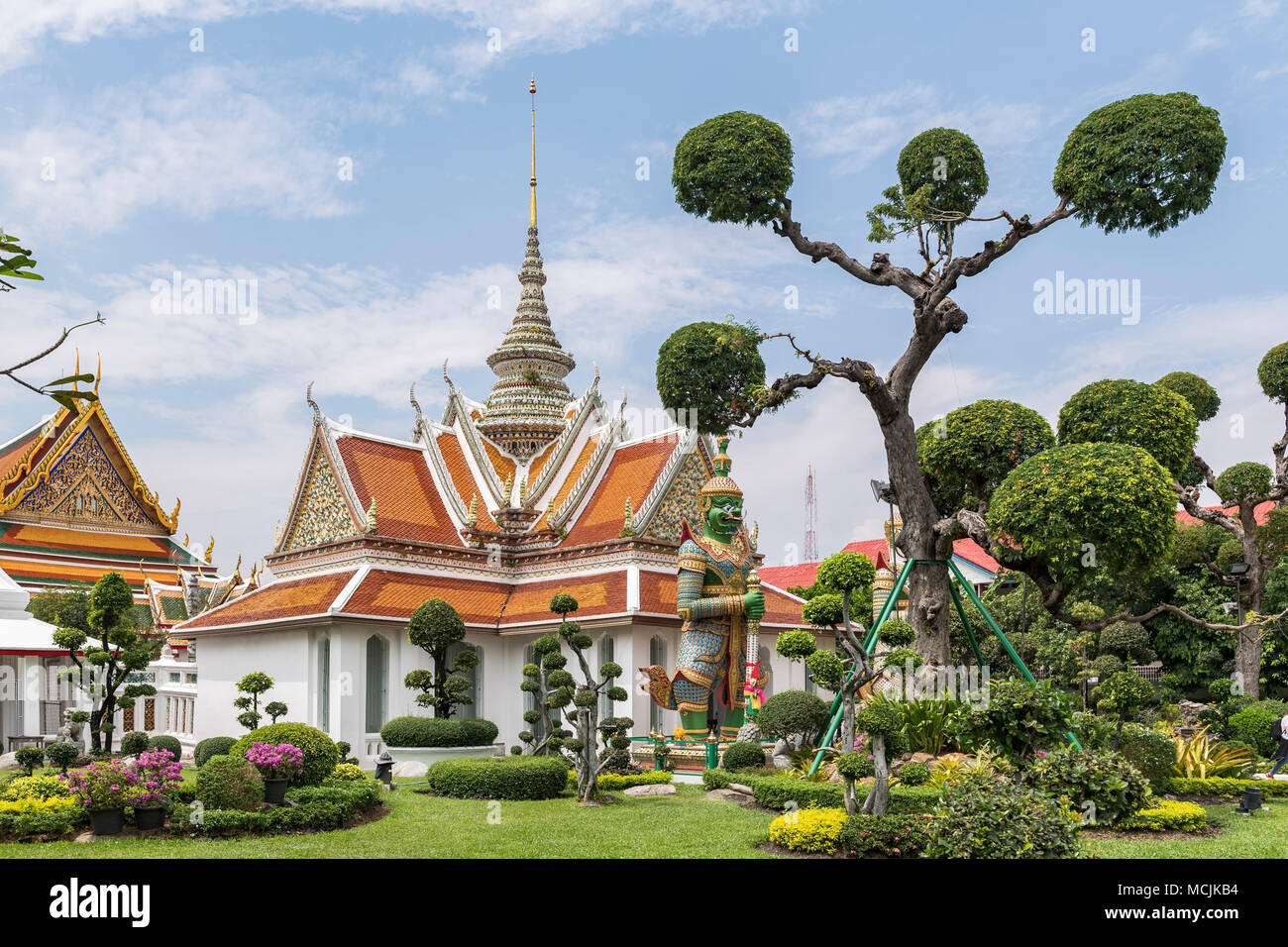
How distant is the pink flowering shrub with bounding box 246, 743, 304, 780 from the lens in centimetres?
1242

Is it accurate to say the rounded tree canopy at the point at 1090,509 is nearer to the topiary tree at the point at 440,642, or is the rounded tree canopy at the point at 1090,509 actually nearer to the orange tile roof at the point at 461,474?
the topiary tree at the point at 440,642

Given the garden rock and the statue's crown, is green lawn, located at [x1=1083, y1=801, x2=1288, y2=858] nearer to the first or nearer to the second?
the garden rock

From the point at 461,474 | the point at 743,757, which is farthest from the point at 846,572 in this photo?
the point at 461,474

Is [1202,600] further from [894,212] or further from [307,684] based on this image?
[307,684]

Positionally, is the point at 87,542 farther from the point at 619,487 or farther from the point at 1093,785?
the point at 1093,785

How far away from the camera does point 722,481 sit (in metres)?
18.5

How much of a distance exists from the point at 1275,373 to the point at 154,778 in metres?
21.7

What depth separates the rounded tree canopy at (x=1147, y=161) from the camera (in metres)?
13.2

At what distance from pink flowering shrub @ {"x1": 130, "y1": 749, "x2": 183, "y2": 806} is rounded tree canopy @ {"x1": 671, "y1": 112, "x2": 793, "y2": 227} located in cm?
892

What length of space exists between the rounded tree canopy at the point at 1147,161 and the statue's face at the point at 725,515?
6899mm

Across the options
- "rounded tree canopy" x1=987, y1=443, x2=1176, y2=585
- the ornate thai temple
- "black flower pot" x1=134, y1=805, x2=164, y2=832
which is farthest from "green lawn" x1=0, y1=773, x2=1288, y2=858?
the ornate thai temple

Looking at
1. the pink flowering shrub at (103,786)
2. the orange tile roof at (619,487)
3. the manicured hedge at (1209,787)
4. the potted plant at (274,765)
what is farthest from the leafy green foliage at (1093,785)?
the orange tile roof at (619,487)
